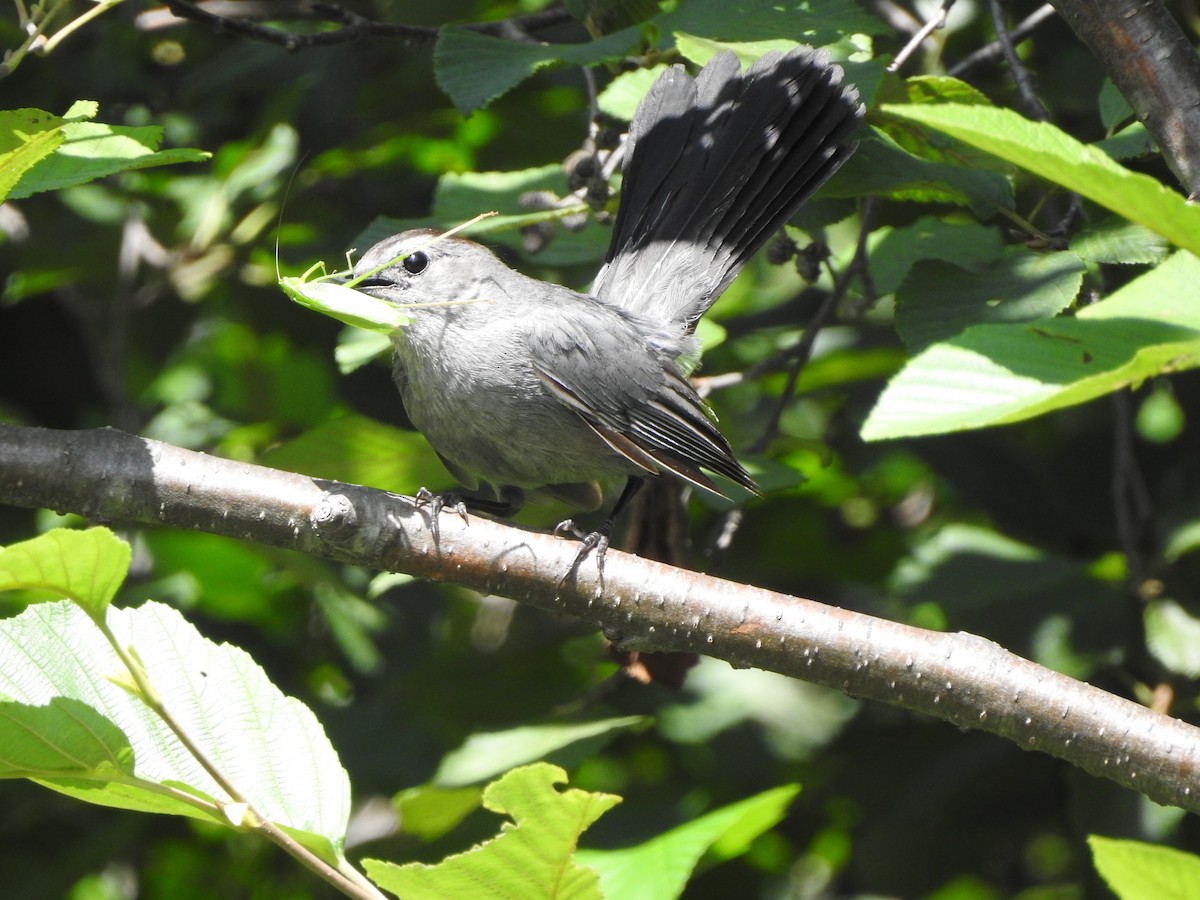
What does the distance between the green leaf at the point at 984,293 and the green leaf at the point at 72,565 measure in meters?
1.71

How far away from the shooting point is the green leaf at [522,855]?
1576 mm

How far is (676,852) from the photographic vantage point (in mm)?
2428

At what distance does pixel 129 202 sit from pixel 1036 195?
3.09m

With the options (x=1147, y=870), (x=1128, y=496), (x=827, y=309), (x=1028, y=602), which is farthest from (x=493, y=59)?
(x=1128, y=496)

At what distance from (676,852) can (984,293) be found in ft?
4.29

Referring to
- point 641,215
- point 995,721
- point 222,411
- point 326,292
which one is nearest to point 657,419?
point 641,215

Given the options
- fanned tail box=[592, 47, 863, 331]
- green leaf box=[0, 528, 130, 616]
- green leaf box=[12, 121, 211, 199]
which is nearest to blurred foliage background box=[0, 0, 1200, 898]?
fanned tail box=[592, 47, 863, 331]

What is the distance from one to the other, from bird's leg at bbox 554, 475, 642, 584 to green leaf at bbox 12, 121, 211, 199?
920mm

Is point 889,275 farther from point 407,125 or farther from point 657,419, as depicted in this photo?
point 407,125

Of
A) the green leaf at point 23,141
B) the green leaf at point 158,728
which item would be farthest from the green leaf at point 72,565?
the green leaf at point 23,141

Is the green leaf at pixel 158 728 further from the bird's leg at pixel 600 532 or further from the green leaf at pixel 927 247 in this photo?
the green leaf at pixel 927 247

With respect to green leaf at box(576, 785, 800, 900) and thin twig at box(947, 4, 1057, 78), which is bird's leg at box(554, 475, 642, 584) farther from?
thin twig at box(947, 4, 1057, 78)

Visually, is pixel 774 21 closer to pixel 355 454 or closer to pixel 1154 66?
pixel 1154 66

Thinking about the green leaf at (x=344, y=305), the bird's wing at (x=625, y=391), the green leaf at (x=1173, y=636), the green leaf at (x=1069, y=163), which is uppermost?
the green leaf at (x=1069, y=163)
